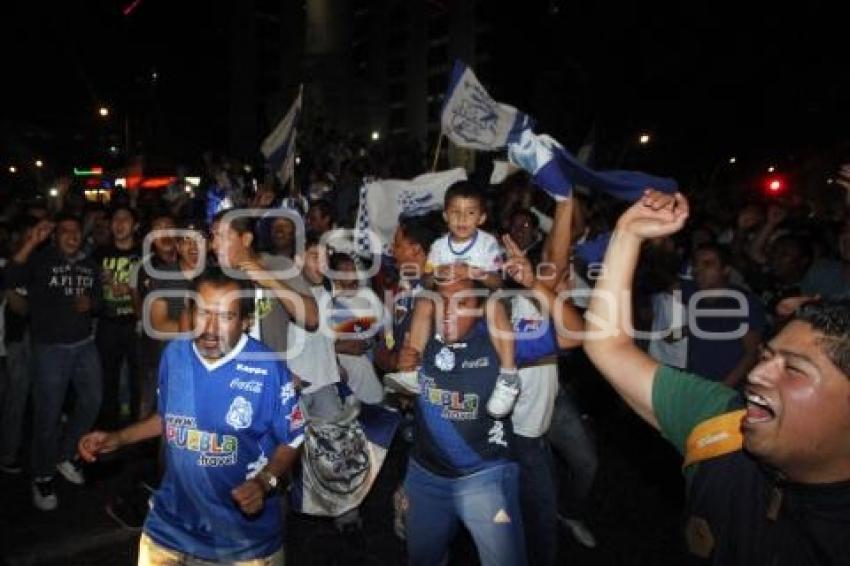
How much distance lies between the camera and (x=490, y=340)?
3869mm

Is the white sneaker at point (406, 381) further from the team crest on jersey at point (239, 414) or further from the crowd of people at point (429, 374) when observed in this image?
the team crest on jersey at point (239, 414)

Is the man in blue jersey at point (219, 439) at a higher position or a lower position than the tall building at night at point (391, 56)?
lower

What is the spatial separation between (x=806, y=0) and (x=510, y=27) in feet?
56.1

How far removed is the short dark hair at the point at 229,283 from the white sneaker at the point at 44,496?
345 cm

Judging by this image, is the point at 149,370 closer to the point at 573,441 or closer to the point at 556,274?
the point at 573,441

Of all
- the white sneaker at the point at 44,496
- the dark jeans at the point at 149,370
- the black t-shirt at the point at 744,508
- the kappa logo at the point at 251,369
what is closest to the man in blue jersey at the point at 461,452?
the kappa logo at the point at 251,369

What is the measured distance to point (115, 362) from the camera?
24.4 feet

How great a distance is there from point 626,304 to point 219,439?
191 cm

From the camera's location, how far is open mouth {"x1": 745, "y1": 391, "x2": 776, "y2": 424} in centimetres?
198

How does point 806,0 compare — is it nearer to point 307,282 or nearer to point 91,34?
point 307,282

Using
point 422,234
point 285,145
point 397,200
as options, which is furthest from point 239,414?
point 285,145

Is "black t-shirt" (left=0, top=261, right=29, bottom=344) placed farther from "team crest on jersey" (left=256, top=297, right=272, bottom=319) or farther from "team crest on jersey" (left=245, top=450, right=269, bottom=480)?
"team crest on jersey" (left=245, top=450, right=269, bottom=480)

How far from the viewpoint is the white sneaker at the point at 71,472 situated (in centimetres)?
642

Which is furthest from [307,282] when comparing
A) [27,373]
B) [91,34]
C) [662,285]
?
[91,34]
